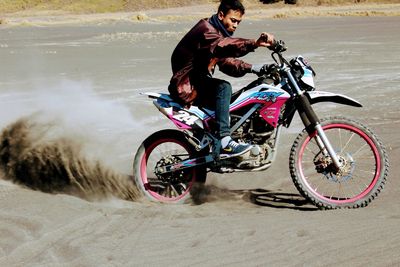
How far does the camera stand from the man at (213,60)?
561 centimetres

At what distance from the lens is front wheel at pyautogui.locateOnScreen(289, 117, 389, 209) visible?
5750 millimetres

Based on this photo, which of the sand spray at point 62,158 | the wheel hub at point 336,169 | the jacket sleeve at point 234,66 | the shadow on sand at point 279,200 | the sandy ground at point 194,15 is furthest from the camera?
the sandy ground at point 194,15

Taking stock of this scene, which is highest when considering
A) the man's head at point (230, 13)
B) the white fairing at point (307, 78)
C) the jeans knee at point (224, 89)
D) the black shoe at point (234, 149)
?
the man's head at point (230, 13)

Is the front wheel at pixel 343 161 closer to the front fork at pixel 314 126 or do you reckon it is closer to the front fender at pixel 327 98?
the front fork at pixel 314 126

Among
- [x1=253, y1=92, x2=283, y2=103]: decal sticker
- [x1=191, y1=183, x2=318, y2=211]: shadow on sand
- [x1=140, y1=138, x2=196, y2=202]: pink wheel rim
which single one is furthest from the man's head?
[x1=191, y1=183, x2=318, y2=211]: shadow on sand

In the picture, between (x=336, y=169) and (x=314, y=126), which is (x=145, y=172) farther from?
(x=336, y=169)

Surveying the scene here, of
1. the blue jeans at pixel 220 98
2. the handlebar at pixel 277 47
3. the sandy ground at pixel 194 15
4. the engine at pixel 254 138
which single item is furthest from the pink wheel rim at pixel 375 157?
the sandy ground at pixel 194 15

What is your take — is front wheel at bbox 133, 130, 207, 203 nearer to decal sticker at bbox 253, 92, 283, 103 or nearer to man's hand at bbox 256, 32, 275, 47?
decal sticker at bbox 253, 92, 283, 103

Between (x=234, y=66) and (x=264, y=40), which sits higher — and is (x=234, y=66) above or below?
below

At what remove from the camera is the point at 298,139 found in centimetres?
594

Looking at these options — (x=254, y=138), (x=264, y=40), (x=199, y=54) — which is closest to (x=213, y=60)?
(x=199, y=54)

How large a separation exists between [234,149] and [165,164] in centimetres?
79

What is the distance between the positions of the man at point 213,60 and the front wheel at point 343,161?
514 millimetres

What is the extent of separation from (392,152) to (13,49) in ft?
61.6
